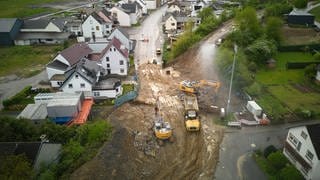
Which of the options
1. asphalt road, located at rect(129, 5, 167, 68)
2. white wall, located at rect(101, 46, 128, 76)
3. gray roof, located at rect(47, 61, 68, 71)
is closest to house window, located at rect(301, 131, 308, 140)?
white wall, located at rect(101, 46, 128, 76)

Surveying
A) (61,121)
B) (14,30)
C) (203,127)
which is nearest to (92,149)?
(61,121)

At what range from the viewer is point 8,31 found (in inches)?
1887

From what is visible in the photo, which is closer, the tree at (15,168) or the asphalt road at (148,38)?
the tree at (15,168)

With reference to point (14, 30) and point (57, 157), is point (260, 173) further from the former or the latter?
point (14, 30)

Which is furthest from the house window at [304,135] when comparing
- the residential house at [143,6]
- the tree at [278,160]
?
the residential house at [143,6]

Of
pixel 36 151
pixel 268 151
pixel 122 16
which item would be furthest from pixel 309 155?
pixel 122 16

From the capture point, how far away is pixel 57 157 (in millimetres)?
22266

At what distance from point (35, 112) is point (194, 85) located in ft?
54.1

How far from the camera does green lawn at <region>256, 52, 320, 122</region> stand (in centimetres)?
3041

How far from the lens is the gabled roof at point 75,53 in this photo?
121 feet

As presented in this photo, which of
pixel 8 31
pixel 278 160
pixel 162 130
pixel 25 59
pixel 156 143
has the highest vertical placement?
pixel 8 31

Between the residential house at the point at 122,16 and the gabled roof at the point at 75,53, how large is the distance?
17.7 m

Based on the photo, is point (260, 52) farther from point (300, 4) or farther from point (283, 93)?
point (300, 4)

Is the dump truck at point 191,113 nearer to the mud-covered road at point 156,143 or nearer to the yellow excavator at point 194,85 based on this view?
the mud-covered road at point 156,143
